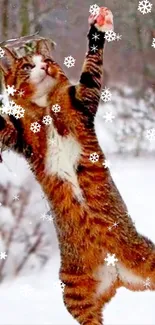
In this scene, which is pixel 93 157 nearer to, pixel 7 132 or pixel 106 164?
pixel 106 164

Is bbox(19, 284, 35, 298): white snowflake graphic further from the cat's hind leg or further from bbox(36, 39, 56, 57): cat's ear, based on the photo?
bbox(36, 39, 56, 57): cat's ear

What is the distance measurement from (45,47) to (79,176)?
12.7 inches

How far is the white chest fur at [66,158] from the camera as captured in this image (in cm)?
158

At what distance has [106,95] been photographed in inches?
62.8

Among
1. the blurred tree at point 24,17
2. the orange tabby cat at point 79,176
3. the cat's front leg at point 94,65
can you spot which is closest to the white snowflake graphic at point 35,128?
the orange tabby cat at point 79,176

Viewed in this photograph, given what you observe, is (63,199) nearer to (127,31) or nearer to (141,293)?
(141,293)

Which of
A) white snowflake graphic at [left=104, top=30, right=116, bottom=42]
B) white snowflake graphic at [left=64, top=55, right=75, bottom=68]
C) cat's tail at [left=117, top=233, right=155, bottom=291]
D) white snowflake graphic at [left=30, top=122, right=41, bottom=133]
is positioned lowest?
cat's tail at [left=117, top=233, right=155, bottom=291]

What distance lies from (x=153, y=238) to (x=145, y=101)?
1.09 ft

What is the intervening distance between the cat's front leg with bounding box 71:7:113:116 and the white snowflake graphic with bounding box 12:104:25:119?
0.13 meters

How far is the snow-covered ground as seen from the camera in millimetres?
1580

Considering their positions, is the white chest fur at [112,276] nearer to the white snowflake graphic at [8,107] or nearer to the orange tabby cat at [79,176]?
the orange tabby cat at [79,176]

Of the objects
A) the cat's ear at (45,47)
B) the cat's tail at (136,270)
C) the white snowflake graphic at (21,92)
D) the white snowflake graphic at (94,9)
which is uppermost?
the white snowflake graphic at (94,9)

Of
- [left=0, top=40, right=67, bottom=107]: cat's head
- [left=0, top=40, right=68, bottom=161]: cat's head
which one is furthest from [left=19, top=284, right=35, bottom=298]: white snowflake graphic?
[left=0, top=40, right=67, bottom=107]: cat's head

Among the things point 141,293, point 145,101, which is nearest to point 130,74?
point 145,101
